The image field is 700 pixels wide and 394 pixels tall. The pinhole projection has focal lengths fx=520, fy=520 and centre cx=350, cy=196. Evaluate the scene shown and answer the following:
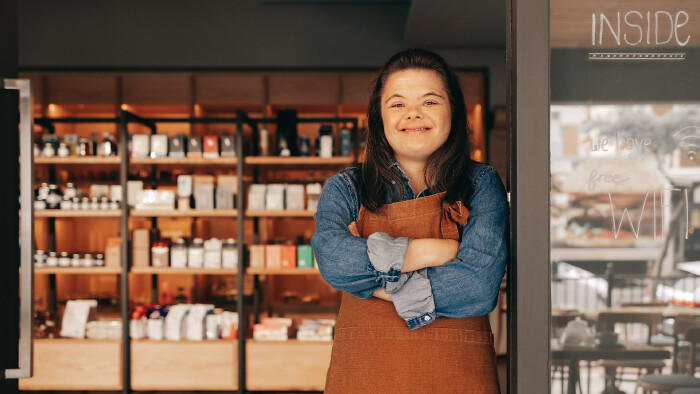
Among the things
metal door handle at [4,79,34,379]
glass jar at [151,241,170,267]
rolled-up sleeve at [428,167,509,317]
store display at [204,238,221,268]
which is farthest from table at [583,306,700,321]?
glass jar at [151,241,170,267]

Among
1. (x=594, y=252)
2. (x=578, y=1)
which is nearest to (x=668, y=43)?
(x=578, y=1)

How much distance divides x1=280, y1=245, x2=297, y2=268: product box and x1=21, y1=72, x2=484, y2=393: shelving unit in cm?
9

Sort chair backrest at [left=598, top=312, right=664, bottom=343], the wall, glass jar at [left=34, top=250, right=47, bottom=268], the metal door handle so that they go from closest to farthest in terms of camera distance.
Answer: chair backrest at [left=598, top=312, right=664, bottom=343] → the metal door handle → glass jar at [left=34, top=250, right=47, bottom=268] → the wall

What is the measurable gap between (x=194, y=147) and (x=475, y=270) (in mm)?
3457

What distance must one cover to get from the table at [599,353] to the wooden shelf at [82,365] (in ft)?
13.0

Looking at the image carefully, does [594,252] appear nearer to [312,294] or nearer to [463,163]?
[463,163]

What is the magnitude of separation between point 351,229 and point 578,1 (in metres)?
0.81

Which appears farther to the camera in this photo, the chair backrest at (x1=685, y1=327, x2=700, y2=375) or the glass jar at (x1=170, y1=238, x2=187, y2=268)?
the glass jar at (x1=170, y1=238, x2=187, y2=268)

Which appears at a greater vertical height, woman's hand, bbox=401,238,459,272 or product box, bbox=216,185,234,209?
product box, bbox=216,185,234,209

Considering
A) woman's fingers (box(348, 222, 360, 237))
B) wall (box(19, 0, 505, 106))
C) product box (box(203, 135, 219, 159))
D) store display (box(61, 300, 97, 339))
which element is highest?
wall (box(19, 0, 505, 106))

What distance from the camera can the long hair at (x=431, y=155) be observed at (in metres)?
1.44

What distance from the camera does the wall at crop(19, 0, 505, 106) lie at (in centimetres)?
488

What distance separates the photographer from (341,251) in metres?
1.34

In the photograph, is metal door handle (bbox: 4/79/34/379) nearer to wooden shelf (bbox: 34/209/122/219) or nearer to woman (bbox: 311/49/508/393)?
woman (bbox: 311/49/508/393)
